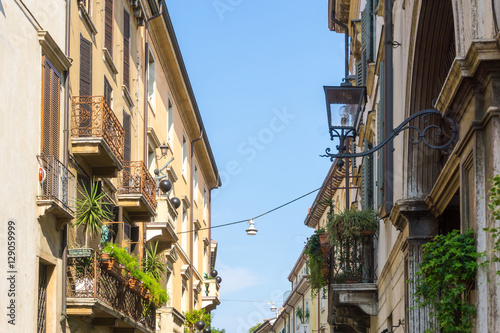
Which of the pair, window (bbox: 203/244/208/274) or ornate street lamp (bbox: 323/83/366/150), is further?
window (bbox: 203/244/208/274)

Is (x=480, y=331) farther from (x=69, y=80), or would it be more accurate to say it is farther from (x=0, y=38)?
(x=69, y=80)

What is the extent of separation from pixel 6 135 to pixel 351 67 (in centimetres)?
2118

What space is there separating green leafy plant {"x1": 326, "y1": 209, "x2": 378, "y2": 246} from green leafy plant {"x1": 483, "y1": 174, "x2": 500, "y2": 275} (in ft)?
35.0

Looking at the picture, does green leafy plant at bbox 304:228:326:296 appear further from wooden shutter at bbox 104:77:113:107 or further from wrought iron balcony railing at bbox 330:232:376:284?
wooden shutter at bbox 104:77:113:107

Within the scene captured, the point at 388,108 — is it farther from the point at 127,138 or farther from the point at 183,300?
the point at 183,300

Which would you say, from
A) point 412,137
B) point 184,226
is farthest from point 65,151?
point 184,226

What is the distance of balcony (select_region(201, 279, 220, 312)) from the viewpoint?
131 ft

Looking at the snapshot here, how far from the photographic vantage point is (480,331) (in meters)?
7.20

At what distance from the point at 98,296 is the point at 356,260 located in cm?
567

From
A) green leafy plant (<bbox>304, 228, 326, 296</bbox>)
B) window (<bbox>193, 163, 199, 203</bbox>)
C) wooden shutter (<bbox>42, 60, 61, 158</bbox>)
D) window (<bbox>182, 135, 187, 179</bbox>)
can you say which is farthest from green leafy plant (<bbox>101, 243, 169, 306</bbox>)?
window (<bbox>193, 163, 199, 203</bbox>)

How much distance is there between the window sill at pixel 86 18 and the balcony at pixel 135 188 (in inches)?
Result: 141

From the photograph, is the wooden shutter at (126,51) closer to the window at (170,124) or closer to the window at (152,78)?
the window at (152,78)

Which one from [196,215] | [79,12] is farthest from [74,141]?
[196,215]

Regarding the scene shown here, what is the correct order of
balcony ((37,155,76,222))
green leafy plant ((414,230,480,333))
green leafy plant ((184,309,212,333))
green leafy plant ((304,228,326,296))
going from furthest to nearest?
1. green leafy plant ((184,309,212,333))
2. green leafy plant ((304,228,326,296))
3. balcony ((37,155,76,222))
4. green leafy plant ((414,230,480,333))
